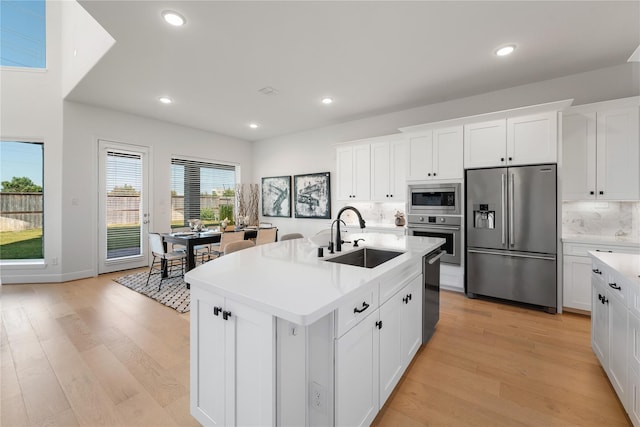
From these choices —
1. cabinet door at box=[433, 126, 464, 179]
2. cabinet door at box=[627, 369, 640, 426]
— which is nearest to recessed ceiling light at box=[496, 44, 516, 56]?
cabinet door at box=[433, 126, 464, 179]

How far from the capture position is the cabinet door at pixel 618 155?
2.94 meters

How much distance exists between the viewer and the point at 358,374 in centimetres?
134

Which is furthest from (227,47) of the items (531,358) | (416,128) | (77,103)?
(531,358)

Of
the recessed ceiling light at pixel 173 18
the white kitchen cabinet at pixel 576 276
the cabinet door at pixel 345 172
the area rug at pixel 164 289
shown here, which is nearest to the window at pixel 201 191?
the area rug at pixel 164 289

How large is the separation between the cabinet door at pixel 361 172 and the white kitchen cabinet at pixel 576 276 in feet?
8.80

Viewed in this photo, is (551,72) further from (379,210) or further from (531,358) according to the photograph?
(531,358)

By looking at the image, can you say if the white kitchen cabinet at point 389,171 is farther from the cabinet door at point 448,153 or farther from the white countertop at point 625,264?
the white countertop at point 625,264

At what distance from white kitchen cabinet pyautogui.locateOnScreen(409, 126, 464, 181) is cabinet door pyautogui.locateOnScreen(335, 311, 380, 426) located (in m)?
2.96

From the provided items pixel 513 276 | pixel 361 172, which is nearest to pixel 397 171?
pixel 361 172

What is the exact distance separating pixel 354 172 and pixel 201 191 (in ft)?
11.4

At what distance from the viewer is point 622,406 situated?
1725 millimetres

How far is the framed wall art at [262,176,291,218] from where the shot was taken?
6.25 metres

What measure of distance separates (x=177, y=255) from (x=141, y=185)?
6.17ft

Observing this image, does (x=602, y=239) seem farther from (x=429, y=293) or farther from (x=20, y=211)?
(x=20, y=211)
